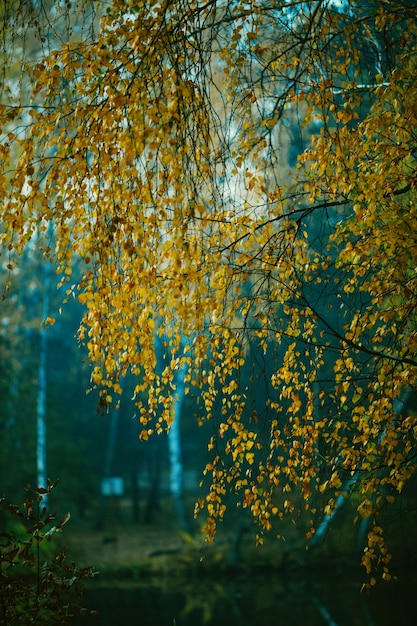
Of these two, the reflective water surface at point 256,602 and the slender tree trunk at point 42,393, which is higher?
the slender tree trunk at point 42,393

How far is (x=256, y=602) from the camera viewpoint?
9.02 meters

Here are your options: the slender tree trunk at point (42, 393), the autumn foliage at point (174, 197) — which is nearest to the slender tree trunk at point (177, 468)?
the slender tree trunk at point (42, 393)

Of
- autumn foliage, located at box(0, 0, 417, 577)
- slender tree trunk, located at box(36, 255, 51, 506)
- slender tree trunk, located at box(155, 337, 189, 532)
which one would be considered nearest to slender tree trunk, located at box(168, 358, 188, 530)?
slender tree trunk, located at box(155, 337, 189, 532)

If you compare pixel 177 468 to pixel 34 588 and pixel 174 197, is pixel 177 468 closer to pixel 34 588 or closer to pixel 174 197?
pixel 34 588

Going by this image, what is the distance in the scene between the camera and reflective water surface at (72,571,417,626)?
26.7 feet

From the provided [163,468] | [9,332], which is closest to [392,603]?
[163,468]

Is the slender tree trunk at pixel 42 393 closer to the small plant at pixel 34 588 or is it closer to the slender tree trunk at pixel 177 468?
the slender tree trunk at pixel 177 468

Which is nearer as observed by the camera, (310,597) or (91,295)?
(91,295)

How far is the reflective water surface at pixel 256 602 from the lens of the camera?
8125mm

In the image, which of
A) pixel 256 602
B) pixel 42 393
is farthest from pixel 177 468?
pixel 256 602

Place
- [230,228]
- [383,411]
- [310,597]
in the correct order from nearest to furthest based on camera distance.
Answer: [383,411] → [230,228] → [310,597]

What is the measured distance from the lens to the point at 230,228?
3723 millimetres

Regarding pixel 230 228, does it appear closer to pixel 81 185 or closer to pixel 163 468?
pixel 81 185

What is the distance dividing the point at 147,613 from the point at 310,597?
1.83 meters
